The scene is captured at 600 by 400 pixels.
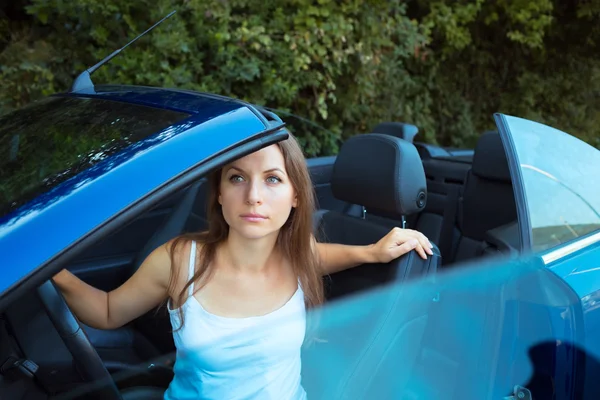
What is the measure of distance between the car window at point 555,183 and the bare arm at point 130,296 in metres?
1.03

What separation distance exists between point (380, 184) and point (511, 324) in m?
0.57

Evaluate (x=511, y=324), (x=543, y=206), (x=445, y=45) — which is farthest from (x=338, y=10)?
(x=511, y=324)

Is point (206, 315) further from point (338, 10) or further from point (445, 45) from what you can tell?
point (445, 45)

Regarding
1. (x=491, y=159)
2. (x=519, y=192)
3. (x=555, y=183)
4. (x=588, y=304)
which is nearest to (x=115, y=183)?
(x=519, y=192)

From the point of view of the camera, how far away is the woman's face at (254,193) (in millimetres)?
1277

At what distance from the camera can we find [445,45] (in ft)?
23.9

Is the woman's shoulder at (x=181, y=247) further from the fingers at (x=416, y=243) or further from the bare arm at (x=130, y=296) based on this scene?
the fingers at (x=416, y=243)

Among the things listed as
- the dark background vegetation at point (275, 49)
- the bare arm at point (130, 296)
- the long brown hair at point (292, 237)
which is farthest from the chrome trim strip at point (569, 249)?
the dark background vegetation at point (275, 49)

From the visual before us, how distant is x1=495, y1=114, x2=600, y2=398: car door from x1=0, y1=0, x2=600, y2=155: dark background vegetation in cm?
217

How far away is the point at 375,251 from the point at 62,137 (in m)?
0.88

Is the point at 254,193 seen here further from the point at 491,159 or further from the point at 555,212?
the point at 491,159

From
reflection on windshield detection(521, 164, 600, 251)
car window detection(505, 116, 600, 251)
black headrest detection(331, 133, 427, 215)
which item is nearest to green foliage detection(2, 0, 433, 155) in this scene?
black headrest detection(331, 133, 427, 215)

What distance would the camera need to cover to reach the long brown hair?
1369 millimetres

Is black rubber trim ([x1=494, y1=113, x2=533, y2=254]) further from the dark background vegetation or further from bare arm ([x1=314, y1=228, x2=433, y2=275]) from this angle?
the dark background vegetation
